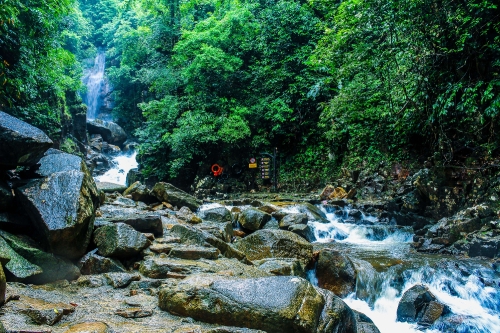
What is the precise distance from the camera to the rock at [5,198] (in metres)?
4.33

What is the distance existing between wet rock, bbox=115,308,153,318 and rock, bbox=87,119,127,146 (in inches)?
1010

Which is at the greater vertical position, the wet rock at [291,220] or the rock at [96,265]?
A: the wet rock at [291,220]

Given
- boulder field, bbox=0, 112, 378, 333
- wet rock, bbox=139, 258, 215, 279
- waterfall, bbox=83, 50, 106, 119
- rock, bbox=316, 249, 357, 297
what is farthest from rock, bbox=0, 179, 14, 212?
waterfall, bbox=83, 50, 106, 119

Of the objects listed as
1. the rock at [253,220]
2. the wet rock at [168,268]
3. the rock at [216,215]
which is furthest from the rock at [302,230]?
the wet rock at [168,268]

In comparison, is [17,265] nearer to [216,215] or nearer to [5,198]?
[5,198]

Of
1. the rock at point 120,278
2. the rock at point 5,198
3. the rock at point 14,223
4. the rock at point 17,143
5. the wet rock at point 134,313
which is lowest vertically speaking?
the wet rock at point 134,313

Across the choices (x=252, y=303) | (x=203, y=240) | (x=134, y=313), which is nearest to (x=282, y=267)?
(x=203, y=240)

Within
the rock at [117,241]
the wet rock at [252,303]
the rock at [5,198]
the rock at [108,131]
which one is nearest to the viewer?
the wet rock at [252,303]

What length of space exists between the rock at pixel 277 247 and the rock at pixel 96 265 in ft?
8.78

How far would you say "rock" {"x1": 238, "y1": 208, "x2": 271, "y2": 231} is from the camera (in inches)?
360

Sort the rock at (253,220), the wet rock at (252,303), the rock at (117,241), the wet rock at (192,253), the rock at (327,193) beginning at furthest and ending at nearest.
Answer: the rock at (327,193), the rock at (253,220), the wet rock at (192,253), the rock at (117,241), the wet rock at (252,303)

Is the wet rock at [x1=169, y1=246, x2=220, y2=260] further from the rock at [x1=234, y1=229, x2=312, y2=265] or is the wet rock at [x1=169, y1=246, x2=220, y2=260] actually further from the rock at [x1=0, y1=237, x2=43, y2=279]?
the rock at [x1=0, y1=237, x2=43, y2=279]

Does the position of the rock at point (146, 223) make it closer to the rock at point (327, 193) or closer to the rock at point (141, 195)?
the rock at point (141, 195)

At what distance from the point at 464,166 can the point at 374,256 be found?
3.55 meters
